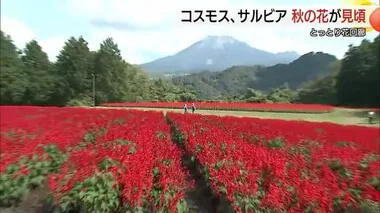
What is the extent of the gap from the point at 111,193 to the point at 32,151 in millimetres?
3929

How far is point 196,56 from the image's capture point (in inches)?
4560

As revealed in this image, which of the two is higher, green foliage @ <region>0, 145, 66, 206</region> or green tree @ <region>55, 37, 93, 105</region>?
green tree @ <region>55, 37, 93, 105</region>

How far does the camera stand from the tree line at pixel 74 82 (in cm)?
3759

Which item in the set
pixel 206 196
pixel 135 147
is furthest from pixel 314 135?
pixel 135 147

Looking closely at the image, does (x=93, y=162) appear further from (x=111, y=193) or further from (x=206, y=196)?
(x=206, y=196)

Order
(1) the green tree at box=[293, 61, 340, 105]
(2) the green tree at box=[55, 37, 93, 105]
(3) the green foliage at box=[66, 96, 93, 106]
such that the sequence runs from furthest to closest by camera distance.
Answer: (2) the green tree at box=[55, 37, 93, 105] → (3) the green foliage at box=[66, 96, 93, 106] → (1) the green tree at box=[293, 61, 340, 105]

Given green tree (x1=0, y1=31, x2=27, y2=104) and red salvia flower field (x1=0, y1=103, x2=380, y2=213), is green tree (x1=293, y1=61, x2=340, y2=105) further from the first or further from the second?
green tree (x1=0, y1=31, x2=27, y2=104)

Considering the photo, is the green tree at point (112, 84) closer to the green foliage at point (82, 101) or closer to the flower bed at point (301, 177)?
the green foliage at point (82, 101)

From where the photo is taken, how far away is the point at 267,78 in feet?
268

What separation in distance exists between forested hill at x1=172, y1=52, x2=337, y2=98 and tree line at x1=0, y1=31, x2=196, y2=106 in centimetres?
493

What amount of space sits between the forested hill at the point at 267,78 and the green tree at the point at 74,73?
13.4 m

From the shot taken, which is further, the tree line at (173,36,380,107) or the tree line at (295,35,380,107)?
the tree line at (173,36,380,107)

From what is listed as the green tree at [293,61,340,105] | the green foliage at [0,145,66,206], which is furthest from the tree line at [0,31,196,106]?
the green foliage at [0,145,66,206]

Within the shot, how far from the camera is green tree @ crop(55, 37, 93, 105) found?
36.8 m
